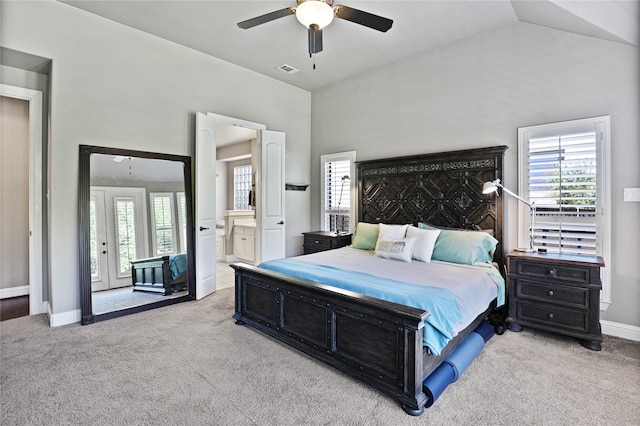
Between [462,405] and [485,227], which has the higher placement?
[485,227]

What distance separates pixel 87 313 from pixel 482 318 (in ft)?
13.4

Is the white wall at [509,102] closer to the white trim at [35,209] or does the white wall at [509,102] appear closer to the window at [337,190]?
the window at [337,190]

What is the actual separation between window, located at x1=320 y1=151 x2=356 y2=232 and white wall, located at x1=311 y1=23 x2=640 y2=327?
24cm

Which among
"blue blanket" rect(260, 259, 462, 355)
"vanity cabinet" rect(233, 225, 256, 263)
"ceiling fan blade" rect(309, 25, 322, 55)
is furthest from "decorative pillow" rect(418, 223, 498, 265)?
"vanity cabinet" rect(233, 225, 256, 263)

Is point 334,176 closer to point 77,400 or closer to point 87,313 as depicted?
point 87,313

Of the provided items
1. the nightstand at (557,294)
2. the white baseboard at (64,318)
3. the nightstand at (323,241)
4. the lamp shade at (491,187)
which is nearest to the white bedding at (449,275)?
the nightstand at (557,294)

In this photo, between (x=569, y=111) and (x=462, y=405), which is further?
(x=569, y=111)

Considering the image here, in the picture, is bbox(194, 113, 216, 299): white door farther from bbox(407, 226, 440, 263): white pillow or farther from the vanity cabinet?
bbox(407, 226, 440, 263): white pillow

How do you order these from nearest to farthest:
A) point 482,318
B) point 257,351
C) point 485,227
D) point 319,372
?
point 319,372 < point 257,351 < point 482,318 < point 485,227

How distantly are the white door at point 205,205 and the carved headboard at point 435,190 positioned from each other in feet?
7.35

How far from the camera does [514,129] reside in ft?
12.1

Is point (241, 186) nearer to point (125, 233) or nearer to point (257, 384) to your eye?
point (125, 233)

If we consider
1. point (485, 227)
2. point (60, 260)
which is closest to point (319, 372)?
point (485, 227)

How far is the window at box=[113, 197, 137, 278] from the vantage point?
150 inches
